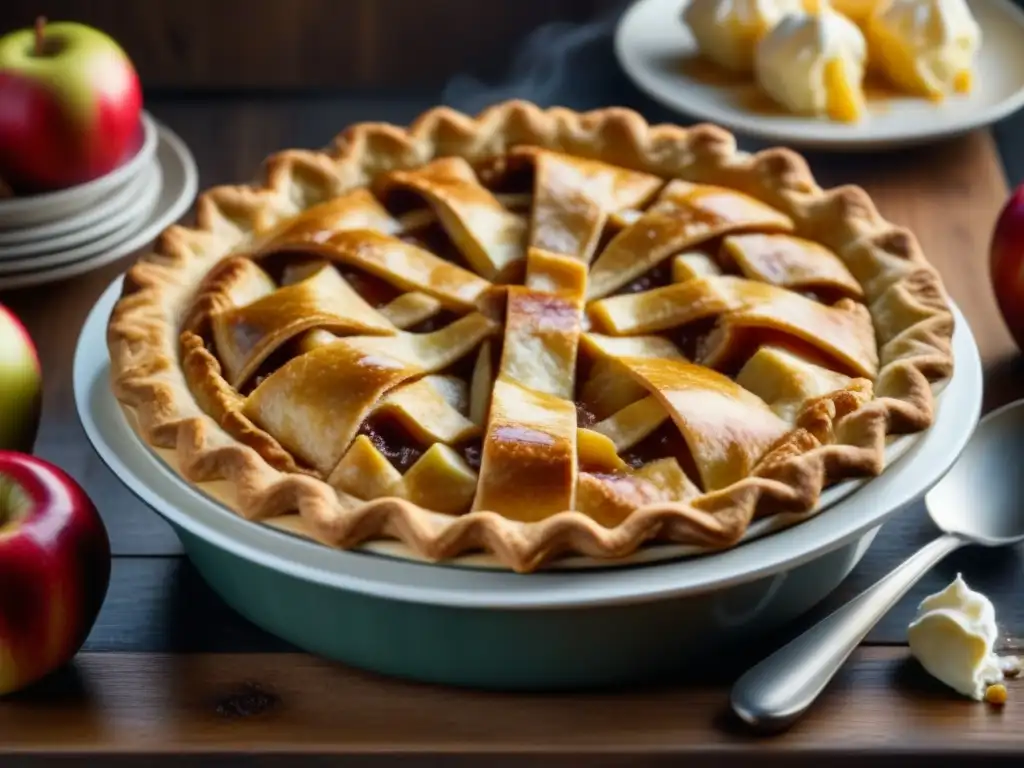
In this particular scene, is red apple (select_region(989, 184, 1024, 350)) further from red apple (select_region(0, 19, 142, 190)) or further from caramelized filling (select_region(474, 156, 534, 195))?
red apple (select_region(0, 19, 142, 190))

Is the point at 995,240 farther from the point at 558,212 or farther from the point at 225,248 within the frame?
the point at 225,248

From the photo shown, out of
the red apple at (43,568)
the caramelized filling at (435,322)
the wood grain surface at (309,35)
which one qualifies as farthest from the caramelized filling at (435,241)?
the wood grain surface at (309,35)

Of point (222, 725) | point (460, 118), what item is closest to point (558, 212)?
point (460, 118)

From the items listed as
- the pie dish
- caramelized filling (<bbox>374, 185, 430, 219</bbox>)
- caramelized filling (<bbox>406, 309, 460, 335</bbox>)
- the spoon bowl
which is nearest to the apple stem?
the pie dish

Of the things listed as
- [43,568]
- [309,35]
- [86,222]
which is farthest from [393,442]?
[309,35]

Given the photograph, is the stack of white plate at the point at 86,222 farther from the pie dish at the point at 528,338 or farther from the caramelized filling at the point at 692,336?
the caramelized filling at the point at 692,336

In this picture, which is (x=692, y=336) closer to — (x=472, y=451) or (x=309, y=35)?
(x=472, y=451)
